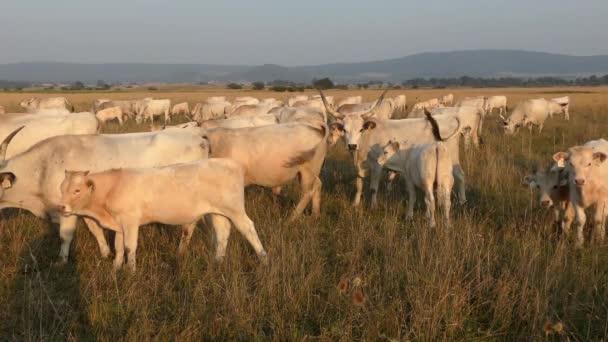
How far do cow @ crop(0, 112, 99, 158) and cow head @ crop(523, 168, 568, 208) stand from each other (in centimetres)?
789

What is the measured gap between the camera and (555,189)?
7656mm

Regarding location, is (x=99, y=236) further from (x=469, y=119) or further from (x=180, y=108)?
(x=180, y=108)

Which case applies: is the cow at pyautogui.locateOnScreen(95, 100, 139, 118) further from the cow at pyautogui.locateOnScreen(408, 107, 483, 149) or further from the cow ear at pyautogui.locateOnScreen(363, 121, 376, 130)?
the cow ear at pyautogui.locateOnScreen(363, 121, 376, 130)

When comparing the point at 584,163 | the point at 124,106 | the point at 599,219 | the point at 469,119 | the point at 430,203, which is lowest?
the point at 430,203

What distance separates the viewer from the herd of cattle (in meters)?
6.34

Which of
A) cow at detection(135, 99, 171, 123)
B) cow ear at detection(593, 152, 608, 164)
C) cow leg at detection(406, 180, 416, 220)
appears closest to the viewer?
cow ear at detection(593, 152, 608, 164)

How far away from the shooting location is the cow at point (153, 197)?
20.4 ft

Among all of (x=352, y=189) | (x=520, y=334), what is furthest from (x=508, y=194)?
(x=520, y=334)

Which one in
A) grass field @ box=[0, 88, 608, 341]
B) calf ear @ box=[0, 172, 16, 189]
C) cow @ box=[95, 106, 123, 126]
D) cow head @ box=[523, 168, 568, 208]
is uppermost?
calf ear @ box=[0, 172, 16, 189]

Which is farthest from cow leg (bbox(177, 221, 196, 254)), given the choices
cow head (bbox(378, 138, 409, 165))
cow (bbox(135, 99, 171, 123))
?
cow (bbox(135, 99, 171, 123))

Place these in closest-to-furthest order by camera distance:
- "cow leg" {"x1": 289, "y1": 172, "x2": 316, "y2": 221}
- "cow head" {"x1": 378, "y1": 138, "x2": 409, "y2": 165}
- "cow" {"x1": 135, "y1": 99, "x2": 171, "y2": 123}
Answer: "cow leg" {"x1": 289, "y1": 172, "x2": 316, "y2": 221} < "cow head" {"x1": 378, "y1": 138, "x2": 409, "y2": 165} < "cow" {"x1": 135, "y1": 99, "x2": 171, "y2": 123}

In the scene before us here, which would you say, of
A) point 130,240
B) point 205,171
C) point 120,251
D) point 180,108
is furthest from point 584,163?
point 180,108

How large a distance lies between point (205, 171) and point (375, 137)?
5351mm

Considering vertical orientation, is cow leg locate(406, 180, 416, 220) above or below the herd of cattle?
below
